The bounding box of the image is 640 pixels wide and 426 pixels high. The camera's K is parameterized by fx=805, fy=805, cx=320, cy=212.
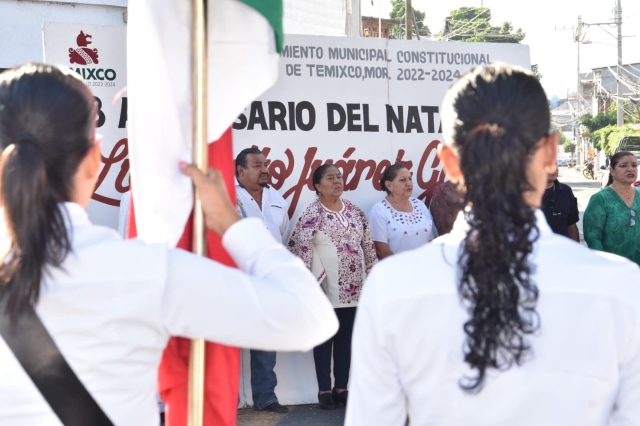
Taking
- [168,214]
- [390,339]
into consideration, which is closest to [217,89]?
[168,214]

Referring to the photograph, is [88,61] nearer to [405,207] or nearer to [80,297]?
[405,207]

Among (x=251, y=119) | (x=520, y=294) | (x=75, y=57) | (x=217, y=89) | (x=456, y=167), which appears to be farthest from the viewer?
(x=251, y=119)

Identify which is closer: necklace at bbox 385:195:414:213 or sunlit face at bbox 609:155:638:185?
necklace at bbox 385:195:414:213

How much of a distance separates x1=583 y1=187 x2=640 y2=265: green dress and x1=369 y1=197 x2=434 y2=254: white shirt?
1503mm

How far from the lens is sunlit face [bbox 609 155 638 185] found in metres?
6.79

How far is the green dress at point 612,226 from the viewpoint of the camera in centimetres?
673

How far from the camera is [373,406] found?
157 centimetres

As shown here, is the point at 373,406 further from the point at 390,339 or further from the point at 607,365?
the point at 607,365

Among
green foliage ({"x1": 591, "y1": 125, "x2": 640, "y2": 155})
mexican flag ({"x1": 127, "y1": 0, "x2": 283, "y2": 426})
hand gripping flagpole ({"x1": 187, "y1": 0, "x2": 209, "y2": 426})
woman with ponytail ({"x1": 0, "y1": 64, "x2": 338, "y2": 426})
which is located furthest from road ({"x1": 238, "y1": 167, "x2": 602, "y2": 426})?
green foliage ({"x1": 591, "y1": 125, "x2": 640, "y2": 155})

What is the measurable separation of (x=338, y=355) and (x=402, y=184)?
4.61 ft

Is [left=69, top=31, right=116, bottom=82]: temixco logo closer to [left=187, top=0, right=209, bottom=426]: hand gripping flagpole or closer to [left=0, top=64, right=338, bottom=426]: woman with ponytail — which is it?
[left=187, top=0, right=209, bottom=426]: hand gripping flagpole

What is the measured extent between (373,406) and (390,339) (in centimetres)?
15

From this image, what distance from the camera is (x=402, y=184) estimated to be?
6.26 m

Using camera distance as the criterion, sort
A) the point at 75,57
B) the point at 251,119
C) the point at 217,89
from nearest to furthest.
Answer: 1. the point at 217,89
2. the point at 75,57
3. the point at 251,119
